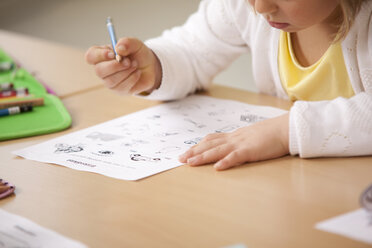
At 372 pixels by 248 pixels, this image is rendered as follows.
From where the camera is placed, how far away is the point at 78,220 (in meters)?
0.51

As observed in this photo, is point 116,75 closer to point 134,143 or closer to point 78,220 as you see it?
point 134,143

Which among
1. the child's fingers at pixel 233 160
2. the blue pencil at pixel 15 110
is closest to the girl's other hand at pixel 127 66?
the blue pencil at pixel 15 110

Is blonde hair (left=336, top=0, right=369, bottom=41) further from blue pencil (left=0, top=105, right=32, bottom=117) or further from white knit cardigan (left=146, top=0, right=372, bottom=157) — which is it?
blue pencil (left=0, top=105, right=32, bottom=117)

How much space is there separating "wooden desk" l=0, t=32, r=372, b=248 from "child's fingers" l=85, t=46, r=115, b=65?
0.21 m

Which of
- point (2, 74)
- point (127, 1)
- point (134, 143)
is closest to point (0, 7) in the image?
point (127, 1)

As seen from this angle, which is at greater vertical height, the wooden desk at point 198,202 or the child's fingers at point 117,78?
the child's fingers at point 117,78

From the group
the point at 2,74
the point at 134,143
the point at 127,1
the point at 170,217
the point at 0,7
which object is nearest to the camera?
the point at 170,217

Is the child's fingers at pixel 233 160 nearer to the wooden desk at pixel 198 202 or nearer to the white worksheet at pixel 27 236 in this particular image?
the wooden desk at pixel 198 202

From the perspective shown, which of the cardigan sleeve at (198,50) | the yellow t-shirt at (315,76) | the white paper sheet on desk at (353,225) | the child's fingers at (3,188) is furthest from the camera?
the cardigan sleeve at (198,50)

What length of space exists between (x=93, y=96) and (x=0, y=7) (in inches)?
74.9

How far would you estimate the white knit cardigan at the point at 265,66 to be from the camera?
62cm

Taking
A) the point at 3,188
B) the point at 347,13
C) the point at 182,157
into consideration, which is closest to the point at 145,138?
the point at 182,157

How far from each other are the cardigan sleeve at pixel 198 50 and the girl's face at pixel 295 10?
0.23 m

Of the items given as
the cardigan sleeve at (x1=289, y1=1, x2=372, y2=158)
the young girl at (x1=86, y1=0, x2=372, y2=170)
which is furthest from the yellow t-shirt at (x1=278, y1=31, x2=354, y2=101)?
the cardigan sleeve at (x1=289, y1=1, x2=372, y2=158)
